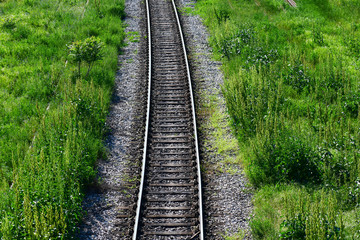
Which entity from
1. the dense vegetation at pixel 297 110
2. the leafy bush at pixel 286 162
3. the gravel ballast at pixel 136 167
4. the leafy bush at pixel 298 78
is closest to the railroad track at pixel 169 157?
the gravel ballast at pixel 136 167

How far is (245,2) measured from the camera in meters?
23.2

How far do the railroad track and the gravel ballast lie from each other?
27 cm

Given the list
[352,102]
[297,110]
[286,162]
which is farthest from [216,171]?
[352,102]

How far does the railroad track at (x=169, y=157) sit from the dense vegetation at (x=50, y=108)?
4.61ft

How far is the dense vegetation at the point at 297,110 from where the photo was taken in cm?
848

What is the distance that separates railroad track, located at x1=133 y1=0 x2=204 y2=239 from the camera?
8961mm

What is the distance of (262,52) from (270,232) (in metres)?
8.90

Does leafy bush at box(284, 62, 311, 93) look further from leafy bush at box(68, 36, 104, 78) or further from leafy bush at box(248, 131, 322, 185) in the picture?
leafy bush at box(68, 36, 104, 78)

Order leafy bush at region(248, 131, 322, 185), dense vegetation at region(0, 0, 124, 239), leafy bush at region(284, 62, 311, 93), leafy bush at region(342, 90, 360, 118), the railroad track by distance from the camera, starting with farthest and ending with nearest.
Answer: leafy bush at region(284, 62, 311, 93) → leafy bush at region(342, 90, 360, 118) → leafy bush at region(248, 131, 322, 185) → the railroad track → dense vegetation at region(0, 0, 124, 239)

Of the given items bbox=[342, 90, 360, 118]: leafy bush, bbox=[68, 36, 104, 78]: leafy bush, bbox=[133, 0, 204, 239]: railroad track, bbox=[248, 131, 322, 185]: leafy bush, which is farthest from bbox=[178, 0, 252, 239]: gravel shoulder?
bbox=[68, 36, 104, 78]: leafy bush

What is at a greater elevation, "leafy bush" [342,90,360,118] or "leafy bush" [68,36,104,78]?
"leafy bush" [68,36,104,78]

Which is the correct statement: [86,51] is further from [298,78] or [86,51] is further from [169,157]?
[298,78]

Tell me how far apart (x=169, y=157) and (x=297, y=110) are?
4.00 m

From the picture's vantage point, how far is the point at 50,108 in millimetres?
13102
